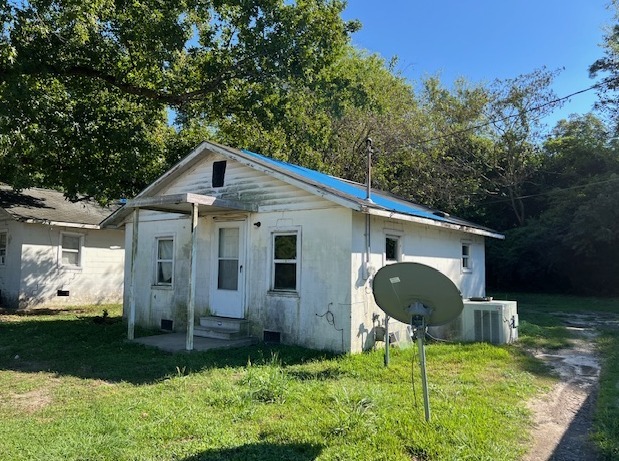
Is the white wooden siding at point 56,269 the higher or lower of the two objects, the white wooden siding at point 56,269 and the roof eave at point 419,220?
the lower

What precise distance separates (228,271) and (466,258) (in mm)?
7240

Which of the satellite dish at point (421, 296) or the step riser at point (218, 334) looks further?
the step riser at point (218, 334)

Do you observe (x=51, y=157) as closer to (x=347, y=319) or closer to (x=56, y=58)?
(x=56, y=58)

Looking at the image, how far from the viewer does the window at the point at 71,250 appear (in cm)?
1706

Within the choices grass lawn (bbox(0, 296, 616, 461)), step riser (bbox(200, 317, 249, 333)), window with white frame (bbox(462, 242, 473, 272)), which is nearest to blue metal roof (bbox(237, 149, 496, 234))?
window with white frame (bbox(462, 242, 473, 272))

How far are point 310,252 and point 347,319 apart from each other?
1478 millimetres

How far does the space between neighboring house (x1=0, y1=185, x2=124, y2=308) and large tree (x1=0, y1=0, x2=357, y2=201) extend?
7.25 ft

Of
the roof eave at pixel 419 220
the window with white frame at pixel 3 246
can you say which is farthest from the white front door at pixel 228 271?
the window with white frame at pixel 3 246

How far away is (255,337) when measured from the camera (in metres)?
9.66

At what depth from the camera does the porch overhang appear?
28.3ft

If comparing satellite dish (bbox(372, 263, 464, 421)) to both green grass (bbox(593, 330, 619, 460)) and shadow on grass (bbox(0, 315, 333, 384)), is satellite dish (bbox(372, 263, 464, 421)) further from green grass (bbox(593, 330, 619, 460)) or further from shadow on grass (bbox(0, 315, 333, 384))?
shadow on grass (bbox(0, 315, 333, 384))

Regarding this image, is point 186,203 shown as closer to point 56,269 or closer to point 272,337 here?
point 272,337

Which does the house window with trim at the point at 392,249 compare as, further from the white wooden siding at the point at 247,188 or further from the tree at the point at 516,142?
the tree at the point at 516,142

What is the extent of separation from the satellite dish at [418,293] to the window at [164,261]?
788cm
